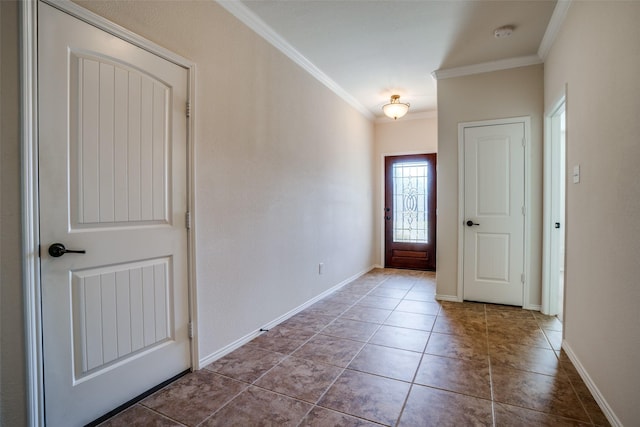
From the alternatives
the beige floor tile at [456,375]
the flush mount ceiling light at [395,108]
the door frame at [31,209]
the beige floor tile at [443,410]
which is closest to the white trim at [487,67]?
the flush mount ceiling light at [395,108]

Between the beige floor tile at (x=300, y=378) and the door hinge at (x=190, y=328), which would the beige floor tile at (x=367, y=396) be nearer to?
the beige floor tile at (x=300, y=378)

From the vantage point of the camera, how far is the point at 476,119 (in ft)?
12.1

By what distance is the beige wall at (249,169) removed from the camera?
2.23 metres

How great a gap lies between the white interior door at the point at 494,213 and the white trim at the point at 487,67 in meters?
0.62

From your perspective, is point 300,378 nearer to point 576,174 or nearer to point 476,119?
point 576,174

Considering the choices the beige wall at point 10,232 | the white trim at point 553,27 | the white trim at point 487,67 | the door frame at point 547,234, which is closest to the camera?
the beige wall at point 10,232

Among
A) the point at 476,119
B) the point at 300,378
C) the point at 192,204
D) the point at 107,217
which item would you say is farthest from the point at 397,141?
the point at 107,217

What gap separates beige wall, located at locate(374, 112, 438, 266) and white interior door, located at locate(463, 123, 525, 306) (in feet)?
6.00

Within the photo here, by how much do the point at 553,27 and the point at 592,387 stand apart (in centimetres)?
276

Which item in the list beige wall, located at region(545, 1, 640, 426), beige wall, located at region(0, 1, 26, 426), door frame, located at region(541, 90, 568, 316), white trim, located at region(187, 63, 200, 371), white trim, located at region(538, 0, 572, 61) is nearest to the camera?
beige wall, located at region(0, 1, 26, 426)

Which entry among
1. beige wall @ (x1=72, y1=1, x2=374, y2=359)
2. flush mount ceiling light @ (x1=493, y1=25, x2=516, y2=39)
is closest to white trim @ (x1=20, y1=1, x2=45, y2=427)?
beige wall @ (x1=72, y1=1, x2=374, y2=359)

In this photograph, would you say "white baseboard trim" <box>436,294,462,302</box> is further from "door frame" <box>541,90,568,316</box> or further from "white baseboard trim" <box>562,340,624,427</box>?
"white baseboard trim" <box>562,340,624,427</box>

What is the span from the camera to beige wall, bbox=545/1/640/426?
1501mm

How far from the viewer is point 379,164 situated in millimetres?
5848
